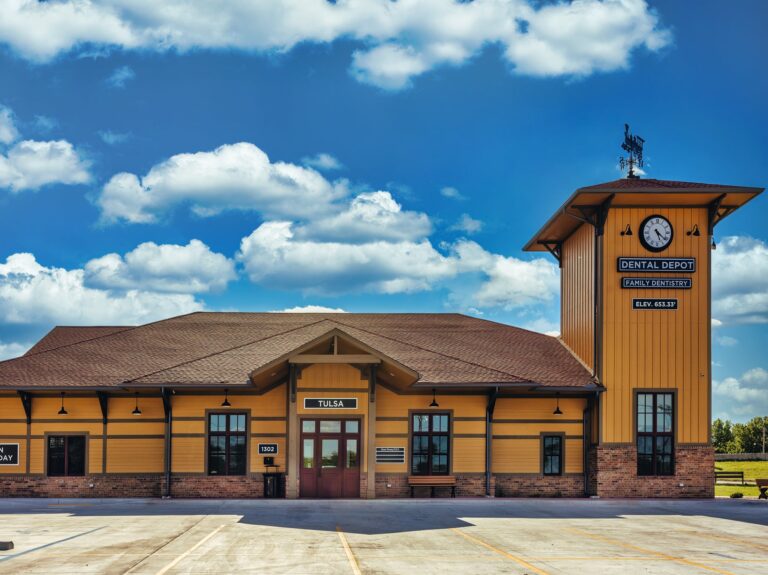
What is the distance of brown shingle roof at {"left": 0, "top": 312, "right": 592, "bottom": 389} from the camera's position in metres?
26.5

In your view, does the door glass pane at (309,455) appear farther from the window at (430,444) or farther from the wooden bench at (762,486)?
the wooden bench at (762,486)

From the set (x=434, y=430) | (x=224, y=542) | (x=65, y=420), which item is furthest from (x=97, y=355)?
(x=224, y=542)

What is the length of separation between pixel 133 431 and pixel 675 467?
16771mm

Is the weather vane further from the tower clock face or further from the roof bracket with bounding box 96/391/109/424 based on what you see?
the roof bracket with bounding box 96/391/109/424

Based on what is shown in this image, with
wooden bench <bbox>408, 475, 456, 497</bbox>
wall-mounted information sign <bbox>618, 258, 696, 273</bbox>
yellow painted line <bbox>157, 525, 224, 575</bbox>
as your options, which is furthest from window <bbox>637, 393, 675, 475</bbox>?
yellow painted line <bbox>157, 525, 224, 575</bbox>

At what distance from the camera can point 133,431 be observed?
26.8 m

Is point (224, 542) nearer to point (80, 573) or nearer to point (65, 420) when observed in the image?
point (80, 573)

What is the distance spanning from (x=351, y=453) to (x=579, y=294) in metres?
9.88

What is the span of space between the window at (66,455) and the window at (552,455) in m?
14.3

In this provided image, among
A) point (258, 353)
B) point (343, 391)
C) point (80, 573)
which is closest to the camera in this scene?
point (80, 573)

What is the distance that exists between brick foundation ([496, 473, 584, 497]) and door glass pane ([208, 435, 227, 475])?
844 centimetres

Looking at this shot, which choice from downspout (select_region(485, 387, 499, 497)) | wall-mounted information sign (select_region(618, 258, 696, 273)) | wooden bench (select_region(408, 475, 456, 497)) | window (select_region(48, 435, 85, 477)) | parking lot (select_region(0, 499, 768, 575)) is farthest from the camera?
wall-mounted information sign (select_region(618, 258, 696, 273))

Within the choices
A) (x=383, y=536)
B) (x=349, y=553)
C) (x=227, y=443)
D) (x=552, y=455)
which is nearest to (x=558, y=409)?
(x=552, y=455)

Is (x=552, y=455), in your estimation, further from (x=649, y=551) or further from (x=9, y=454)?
(x=9, y=454)
